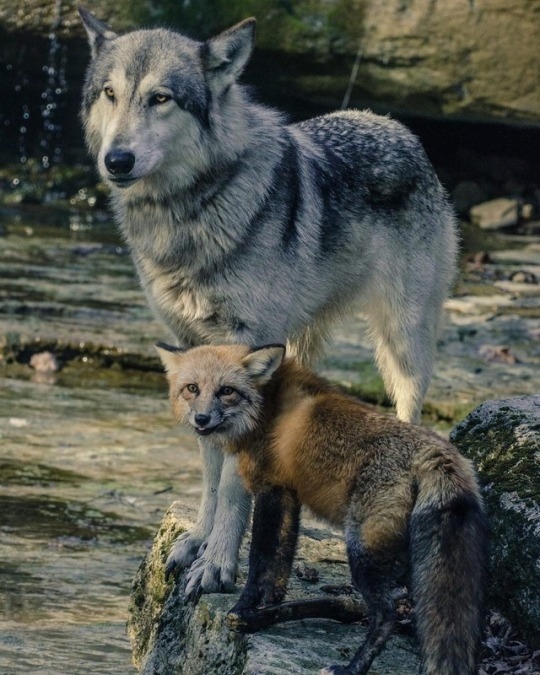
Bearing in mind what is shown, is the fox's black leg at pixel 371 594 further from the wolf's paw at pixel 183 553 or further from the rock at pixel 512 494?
the wolf's paw at pixel 183 553

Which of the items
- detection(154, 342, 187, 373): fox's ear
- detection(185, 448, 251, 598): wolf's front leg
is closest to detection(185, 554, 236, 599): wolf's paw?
detection(185, 448, 251, 598): wolf's front leg

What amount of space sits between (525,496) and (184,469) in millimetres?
3841

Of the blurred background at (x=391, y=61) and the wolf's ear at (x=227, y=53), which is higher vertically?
the wolf's ear at (x=227, y=53)

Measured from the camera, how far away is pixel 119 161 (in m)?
5.74

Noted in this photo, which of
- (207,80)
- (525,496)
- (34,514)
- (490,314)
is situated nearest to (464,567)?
(525,496)

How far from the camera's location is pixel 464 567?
4473 mm

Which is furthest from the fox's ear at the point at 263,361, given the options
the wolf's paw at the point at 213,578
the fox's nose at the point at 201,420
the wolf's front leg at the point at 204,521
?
the wolf's paw at the point at 213,578

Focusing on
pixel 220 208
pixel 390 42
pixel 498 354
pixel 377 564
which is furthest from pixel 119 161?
pixel 390 42

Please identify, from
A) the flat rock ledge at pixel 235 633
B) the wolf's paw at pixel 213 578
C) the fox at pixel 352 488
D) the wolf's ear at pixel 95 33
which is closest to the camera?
the fox at pixel 352 488

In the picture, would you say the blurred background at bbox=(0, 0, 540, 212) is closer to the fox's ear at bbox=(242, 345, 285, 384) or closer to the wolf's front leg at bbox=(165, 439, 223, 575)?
the wolf's front leg at bbox=(165, 439, 223, 575)

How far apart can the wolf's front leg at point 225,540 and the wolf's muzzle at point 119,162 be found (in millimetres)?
1176

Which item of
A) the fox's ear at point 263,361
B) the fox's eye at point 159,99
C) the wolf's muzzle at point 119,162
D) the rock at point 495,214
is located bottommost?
the rock at point 495,214

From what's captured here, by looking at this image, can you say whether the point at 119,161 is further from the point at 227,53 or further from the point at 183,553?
the point at 183,553

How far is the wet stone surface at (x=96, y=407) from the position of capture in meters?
6.88
